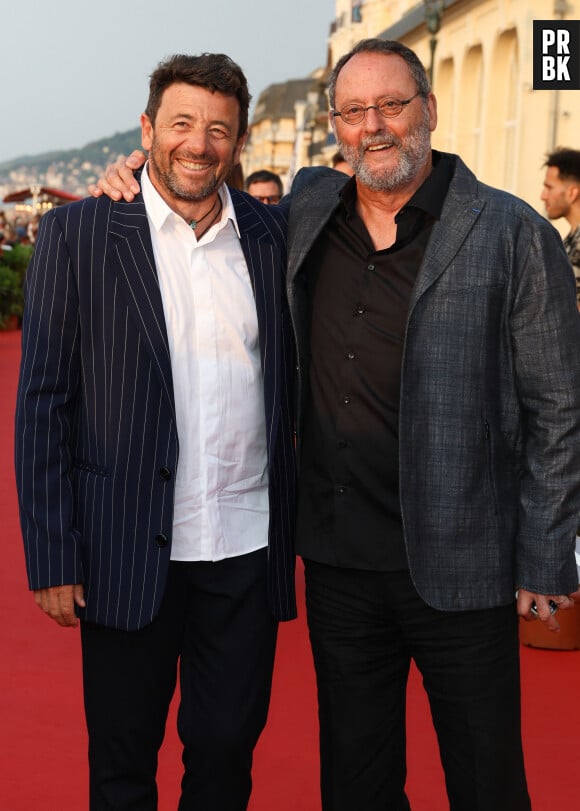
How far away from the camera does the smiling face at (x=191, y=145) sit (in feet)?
10.9

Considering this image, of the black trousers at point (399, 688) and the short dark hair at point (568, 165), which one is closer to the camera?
the black trousers at point (399, 688)

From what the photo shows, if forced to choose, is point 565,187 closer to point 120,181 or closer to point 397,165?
point 397,165

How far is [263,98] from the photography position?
132000 mm

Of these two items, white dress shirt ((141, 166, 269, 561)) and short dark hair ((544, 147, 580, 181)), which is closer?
white dress shirt ((141, 166, 269, 561))

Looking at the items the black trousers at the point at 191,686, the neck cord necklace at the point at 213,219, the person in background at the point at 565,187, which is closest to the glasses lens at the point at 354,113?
the neck cord necklace at the point at 213,219

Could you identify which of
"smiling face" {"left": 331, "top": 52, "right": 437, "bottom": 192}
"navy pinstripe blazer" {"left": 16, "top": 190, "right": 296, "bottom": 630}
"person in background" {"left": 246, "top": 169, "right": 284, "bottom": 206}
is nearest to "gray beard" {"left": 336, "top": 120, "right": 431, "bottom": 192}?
"smiling face" {"left": 331, "top": 52, "right": 437, "bottom": 192}

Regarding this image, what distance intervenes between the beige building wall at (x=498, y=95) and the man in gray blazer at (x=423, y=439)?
14.4 m

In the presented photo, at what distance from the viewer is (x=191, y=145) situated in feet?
10.8

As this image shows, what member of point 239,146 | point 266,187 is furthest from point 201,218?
point 266,187

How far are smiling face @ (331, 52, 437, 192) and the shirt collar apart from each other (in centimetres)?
34

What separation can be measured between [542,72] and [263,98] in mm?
117938

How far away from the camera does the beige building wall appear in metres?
19.4

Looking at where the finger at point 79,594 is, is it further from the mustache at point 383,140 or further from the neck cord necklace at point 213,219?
the mustache at point 383,140

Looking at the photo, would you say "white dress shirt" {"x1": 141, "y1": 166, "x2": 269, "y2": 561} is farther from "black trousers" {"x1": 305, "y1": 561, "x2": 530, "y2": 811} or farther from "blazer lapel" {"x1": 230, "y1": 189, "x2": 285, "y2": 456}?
"black trousers" {"x1": 305, "y1": 561, "x2": 530, "y2": 811}
